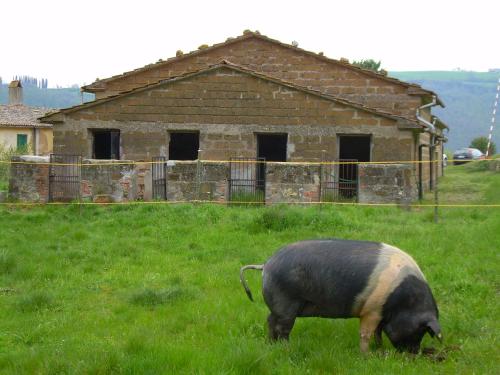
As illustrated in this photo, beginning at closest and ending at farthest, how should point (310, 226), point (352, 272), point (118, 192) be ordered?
point (352, 272), point (310, 226), point (118, 192)

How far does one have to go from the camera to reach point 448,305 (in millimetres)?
7156

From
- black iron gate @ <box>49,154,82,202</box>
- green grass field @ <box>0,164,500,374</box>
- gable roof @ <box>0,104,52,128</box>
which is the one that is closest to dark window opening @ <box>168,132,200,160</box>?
black iron gate @ <box>49,154,82,202</box>

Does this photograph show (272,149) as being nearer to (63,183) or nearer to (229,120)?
(229,120)

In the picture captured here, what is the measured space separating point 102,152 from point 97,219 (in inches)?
311

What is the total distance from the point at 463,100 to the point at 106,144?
14280 centimetres

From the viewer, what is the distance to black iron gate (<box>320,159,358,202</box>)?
Answer: 16.6 meters

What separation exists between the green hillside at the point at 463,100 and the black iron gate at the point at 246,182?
11638 cm

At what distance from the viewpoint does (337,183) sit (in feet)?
57.9

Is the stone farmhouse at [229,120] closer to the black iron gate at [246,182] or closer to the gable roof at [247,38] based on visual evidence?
the black iron gate at [246,182]

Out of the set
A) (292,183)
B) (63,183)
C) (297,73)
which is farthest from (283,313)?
(297,73)

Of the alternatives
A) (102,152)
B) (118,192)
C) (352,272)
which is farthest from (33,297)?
(102,152)

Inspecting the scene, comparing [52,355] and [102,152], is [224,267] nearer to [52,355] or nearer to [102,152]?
[52,355]

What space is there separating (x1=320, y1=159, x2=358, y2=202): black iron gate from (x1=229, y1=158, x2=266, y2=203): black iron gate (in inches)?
65.6

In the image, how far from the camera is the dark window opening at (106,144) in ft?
64.7
